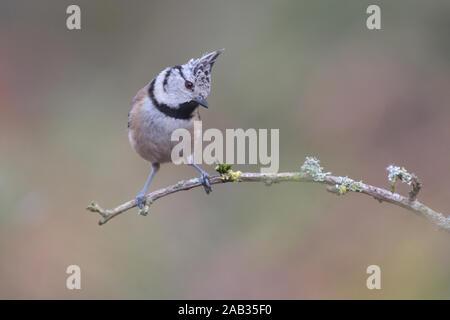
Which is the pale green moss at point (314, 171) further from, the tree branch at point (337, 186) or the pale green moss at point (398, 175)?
the pale green moss at point (398, 175)

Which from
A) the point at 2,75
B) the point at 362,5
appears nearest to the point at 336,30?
the point at 362,5

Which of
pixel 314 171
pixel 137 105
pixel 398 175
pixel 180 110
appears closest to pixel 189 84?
pixel 180 110

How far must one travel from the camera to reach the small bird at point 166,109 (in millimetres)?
3785

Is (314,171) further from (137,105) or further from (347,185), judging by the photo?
(137,105)

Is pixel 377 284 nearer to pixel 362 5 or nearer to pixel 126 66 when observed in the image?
pixel 362 5

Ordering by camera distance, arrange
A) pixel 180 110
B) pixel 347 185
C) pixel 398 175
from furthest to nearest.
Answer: pixel 180 110 < pixel 347 185 < pixel 398 175

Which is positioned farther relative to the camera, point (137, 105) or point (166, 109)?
point (137, 105)

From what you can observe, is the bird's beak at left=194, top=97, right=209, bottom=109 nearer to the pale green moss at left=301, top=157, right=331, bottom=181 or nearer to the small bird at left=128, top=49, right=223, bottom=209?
the small bird at left=128, top=49, right=223, bottom=209

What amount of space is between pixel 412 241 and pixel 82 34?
4943 mm

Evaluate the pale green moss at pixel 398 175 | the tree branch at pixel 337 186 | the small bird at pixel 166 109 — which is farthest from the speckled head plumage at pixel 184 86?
the pale green moss at pixel 398 175

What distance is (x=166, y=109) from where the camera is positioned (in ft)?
13.5

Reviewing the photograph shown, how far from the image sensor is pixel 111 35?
7211 millimetres

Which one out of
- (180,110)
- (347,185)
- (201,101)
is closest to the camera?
(347,185)

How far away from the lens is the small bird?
3785 millimetres
